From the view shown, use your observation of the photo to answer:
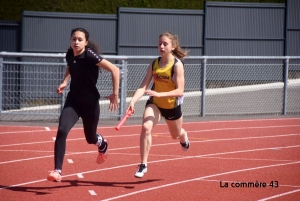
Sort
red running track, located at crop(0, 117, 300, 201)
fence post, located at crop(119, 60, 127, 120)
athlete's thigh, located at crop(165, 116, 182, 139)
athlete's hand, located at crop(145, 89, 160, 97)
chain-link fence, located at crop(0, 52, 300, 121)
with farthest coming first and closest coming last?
chain-link fence, located at crop(0, 52, 300, 121)
fence post, located at crop(119, 60, 127, 120)
athlete's thigh, located at crop(165, 116, 182, 139)
athlete's hand, located at crop(145, 89, 160, 97)
red running track, located at crop(0, 117, 300, 201)

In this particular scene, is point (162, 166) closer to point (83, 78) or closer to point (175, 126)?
point (175, 126)

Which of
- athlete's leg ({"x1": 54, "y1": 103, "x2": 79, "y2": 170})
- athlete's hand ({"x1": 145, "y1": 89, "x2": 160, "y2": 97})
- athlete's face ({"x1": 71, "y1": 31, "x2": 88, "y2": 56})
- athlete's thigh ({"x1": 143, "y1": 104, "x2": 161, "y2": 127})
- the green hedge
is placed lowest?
athlete's leg ({"x1": 54, "y1": 103, "x2": 79, "y2": 170})

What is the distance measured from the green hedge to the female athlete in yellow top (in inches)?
614

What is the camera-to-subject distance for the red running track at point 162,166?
830 cm

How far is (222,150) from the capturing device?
1214 cm

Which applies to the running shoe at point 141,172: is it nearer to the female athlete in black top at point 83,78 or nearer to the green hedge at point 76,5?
the female athlete in black top at point 83,78

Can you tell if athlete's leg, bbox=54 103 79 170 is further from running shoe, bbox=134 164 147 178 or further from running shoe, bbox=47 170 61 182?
running shoe, bbox=134 164 147 178

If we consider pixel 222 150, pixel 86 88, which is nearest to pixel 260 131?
pixel 222 150

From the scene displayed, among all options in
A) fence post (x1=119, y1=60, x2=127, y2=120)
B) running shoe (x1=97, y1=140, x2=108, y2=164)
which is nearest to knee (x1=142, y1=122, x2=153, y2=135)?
running shoe (x1=97, y1=140, x2=108, y2=164)

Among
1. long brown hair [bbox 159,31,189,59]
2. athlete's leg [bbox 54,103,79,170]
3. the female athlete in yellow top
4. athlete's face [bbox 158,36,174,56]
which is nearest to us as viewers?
athlete's leg [bbox 54,103,79,170]

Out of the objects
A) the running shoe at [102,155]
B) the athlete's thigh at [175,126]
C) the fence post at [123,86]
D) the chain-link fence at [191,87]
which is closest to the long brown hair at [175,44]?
the athlete's thigh at [175,126]

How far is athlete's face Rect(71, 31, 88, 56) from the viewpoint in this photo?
28.5 ft

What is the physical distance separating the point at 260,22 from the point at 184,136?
48.4ft

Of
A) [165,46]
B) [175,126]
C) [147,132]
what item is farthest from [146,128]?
[165,46]
